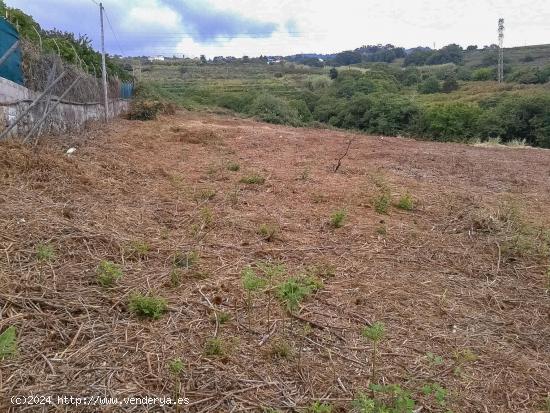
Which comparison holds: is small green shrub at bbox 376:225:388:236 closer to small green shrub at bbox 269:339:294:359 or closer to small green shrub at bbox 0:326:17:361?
small green shrub at bbox 269:339:294:359

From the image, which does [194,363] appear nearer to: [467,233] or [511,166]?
[467,233]

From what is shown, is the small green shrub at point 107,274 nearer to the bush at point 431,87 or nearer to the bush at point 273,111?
the bush at point 273,111

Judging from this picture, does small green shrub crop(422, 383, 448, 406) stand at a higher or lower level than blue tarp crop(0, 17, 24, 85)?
lower

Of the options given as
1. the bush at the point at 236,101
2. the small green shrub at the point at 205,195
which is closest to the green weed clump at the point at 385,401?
the small green shrub at the point at 205,195

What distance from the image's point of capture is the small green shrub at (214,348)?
2.27 meters

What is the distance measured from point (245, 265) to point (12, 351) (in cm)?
177

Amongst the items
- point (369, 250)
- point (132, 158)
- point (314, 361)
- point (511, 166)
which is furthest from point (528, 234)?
point (511, 166)

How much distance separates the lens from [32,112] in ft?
23.5

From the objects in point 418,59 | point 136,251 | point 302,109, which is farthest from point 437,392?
point 418,59

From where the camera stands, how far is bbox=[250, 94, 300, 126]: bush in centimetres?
2993

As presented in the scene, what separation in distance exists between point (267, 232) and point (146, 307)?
1.82m

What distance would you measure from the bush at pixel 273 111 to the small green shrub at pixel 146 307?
2763 cm

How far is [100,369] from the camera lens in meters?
2.05

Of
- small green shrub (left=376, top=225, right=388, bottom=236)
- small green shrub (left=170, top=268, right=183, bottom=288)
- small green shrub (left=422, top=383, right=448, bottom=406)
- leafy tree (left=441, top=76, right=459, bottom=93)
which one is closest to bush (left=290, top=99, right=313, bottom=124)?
leafy tree (left=441, top=76, right=459, bottom=93)
